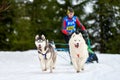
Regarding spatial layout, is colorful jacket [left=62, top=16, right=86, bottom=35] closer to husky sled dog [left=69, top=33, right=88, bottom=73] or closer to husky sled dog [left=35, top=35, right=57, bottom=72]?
husky sled dog [left=35, top=35, right=57, bottom=72]

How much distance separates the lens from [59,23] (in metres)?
45.6

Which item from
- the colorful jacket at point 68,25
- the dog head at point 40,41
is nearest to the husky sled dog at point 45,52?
the dog head at point 40,41

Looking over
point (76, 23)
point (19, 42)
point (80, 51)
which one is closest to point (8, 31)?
point (19, 42)

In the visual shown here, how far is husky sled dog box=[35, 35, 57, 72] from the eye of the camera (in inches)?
579

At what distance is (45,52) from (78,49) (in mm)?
1071

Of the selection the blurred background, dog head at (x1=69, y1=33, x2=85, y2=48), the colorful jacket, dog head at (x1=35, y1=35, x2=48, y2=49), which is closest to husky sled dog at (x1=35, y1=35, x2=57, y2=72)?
dog head at (x1=35, y1=35, x2=48, y2=49)

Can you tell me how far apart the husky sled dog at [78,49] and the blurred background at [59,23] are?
2364 cm

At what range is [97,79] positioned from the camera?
510 inches

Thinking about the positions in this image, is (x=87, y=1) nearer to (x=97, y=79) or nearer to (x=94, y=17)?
(x=94, y=17)

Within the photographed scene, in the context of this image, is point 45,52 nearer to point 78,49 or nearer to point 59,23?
point 78,49

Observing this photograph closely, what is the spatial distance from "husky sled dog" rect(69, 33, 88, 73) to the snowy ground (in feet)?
1.00

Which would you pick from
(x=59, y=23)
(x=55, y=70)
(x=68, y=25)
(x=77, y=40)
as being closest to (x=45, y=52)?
(x=77, y=40)

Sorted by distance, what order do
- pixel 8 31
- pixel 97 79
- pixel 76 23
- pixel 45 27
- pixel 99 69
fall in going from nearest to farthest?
1. pixel 97 79
2. pixel 99 69
3. pixel 76 23
4. pixel 8 31
5. pixel 45 27

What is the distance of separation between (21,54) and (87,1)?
23030 mm
